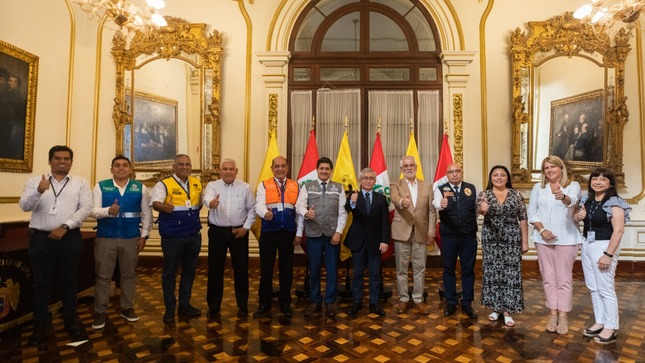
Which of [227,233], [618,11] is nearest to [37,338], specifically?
[227,233]

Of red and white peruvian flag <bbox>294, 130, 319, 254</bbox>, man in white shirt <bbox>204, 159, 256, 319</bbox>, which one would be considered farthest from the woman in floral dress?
red and white peruvian flag <bbox>294, 130, 319, 254</bbox>

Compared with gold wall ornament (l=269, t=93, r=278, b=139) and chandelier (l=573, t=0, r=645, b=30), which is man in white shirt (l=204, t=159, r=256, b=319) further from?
chandelier (l=573, t=0, r=645, b=30)

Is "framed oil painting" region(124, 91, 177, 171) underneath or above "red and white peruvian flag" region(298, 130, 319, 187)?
above

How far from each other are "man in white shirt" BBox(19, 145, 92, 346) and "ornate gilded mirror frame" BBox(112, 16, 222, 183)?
8.89 feet

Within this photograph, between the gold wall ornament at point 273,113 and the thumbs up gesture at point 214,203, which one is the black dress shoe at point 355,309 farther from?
the gold wall ornament at point 273,113

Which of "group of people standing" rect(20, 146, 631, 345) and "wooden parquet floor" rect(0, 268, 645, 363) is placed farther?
"group of people standing" rect(20, 146, 631, 345)

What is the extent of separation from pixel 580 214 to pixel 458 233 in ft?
3.18

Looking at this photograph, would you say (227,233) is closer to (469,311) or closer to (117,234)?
(117,234)

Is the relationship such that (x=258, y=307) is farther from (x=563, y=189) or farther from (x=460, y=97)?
(x=460, y=97)

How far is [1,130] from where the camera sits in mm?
4484

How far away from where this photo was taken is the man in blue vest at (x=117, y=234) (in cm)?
317

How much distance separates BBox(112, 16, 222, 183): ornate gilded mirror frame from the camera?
18.8 ft

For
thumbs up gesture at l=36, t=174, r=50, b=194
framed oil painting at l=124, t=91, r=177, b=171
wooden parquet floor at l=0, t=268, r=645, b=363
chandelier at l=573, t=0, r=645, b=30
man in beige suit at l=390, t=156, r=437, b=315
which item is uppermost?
chandelier at l=573, t=0, r=645, b=30

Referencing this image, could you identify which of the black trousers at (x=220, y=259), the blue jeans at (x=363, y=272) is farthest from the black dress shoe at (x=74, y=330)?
the blue jeans at (x=363, y=272)
